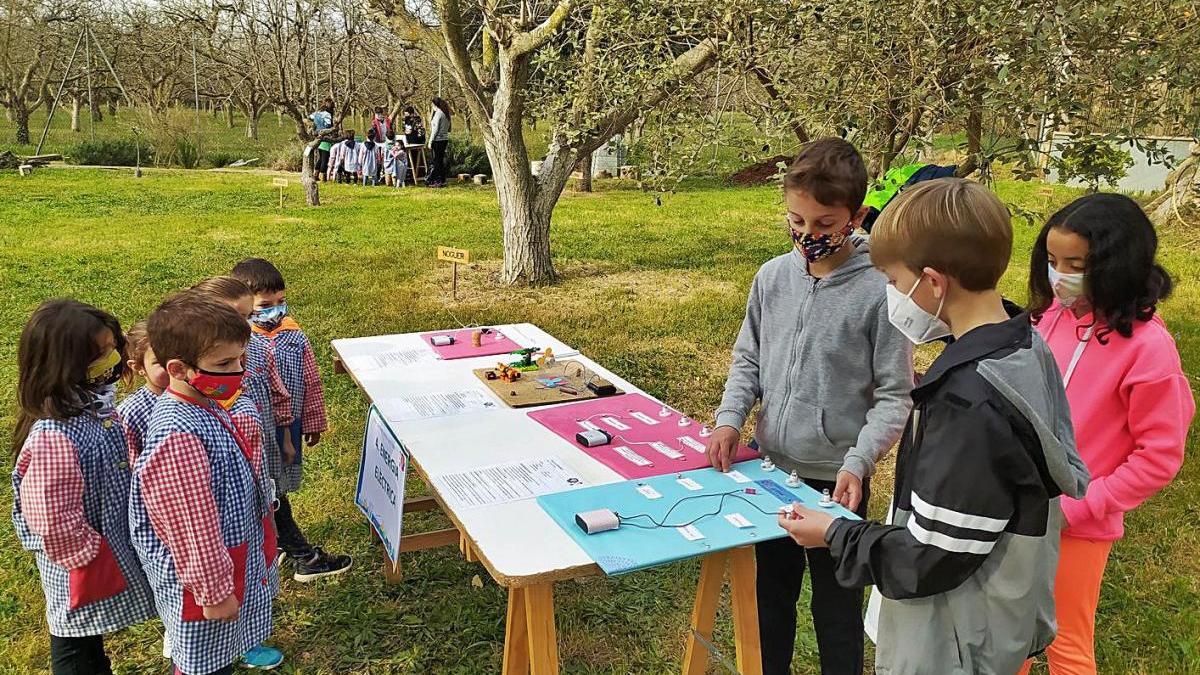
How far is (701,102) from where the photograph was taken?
18.7 feet

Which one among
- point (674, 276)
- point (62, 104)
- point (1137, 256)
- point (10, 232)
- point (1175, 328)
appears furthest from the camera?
point (62, 104)

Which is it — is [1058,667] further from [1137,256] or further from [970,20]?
[970,20]

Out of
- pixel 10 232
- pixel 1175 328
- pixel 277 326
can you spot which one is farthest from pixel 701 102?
pixel 10 232

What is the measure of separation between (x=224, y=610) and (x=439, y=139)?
672 inches

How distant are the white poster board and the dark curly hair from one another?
2.06 m

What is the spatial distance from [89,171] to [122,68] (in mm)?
17727

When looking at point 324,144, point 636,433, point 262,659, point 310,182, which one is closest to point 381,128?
point 324,144

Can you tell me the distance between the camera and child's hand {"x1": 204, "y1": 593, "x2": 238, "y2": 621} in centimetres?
226

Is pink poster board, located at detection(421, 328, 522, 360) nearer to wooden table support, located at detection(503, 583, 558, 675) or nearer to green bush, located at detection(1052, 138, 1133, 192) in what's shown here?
wooden table support, located at detection(503, 583, 558, 675)

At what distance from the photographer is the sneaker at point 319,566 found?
12.1 feet

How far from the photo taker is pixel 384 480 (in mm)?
2965

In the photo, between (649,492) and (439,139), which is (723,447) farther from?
(439,139)

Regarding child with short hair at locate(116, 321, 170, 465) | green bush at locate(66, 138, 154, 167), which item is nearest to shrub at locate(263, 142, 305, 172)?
green bush at locate(66, 138, 154, 167)

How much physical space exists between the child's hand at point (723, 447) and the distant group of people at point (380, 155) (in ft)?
55.5
